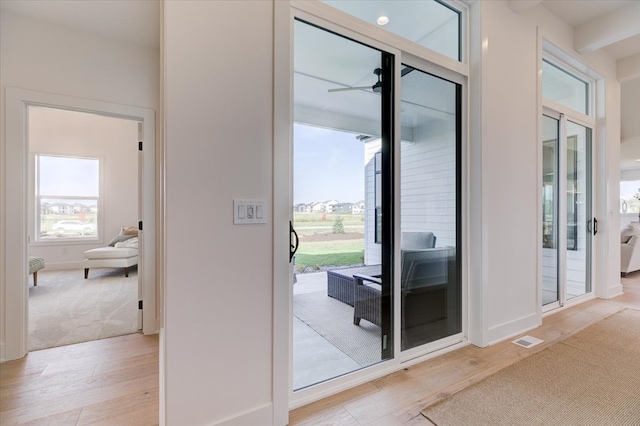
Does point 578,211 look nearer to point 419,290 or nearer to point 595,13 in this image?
point 595,13

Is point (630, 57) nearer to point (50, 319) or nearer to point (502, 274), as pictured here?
point (502, 274)

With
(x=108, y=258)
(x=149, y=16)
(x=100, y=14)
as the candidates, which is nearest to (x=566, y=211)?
(x=149, y=16)

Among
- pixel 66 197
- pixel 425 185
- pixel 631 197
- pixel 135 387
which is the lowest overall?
pixel 135 387

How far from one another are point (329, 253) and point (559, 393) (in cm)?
166

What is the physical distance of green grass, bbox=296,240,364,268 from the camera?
1.87m

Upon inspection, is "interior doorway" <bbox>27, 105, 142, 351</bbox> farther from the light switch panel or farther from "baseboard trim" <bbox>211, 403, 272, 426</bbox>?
the light switch panel

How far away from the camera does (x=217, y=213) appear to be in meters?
1.44

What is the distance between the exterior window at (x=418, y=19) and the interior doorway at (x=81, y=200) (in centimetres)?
464

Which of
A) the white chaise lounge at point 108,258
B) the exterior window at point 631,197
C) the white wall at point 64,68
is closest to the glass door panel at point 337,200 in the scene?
the white wall at point 64,68

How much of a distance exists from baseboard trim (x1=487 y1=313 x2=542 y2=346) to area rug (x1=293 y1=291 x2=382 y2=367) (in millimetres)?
1061

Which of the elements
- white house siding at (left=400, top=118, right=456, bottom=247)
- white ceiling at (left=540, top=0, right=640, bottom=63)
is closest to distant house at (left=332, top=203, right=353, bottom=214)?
white house siding at (left=400, top=118, right=456, bottom=247)

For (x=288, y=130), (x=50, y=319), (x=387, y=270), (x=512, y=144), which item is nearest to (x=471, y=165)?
(x=512, y=144)

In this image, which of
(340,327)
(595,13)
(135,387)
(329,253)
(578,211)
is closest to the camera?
(135,387)

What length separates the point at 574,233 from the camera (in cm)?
377
